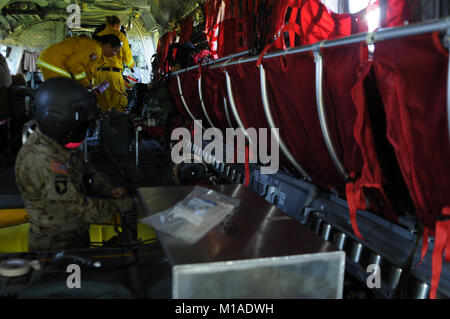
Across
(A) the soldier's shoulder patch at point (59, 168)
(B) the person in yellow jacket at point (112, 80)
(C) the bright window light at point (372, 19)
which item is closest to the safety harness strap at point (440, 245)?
(C) the bright window light at point (372, 19)

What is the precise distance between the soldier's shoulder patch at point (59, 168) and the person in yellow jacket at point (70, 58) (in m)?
2.54

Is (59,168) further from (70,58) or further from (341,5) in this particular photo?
(70,58)

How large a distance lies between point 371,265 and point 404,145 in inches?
23.6

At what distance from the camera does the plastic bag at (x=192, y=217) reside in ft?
4.21

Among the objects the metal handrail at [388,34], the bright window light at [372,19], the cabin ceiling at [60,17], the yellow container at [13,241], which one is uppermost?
the cabin ceiling at [60,17]

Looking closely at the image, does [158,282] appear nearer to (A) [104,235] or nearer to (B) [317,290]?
(B) [317,290]

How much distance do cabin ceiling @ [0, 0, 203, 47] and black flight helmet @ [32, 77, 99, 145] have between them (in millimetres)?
5241

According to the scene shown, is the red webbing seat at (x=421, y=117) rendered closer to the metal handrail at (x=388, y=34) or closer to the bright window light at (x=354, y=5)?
the metal handrail at (x=388, y=34)

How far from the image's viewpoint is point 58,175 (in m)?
2.02

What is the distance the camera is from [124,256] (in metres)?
2.00

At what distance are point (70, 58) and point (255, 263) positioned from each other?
13.0ft

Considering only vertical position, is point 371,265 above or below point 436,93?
below

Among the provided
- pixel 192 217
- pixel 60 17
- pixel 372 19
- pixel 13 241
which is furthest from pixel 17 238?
pixel 60 17
